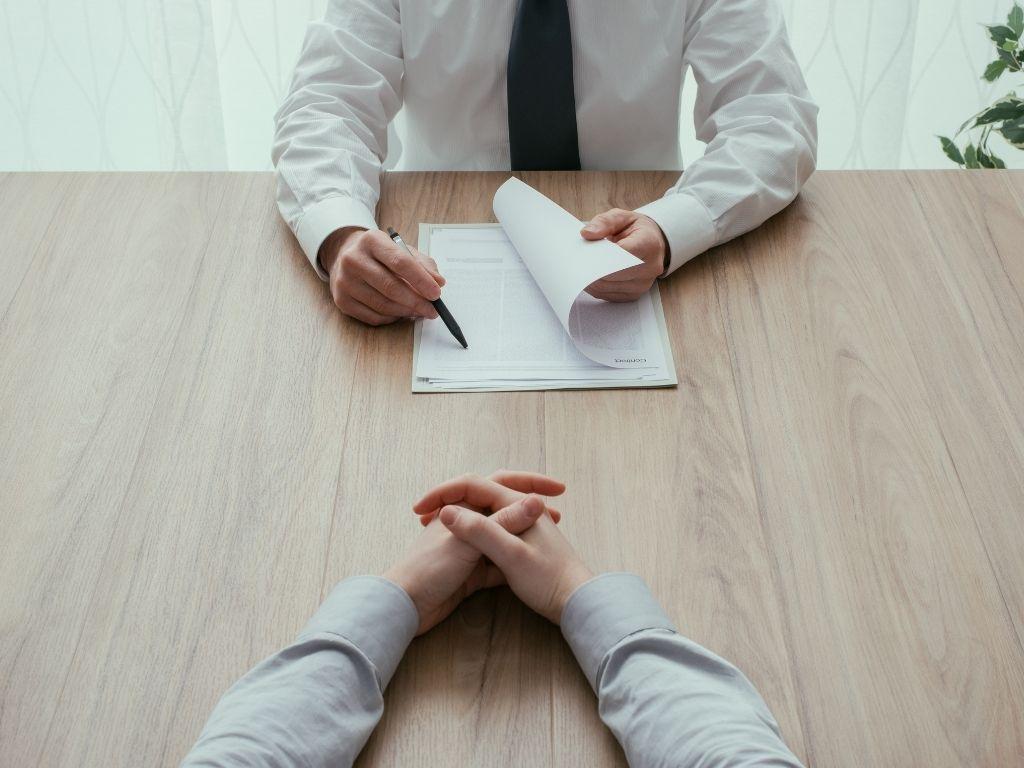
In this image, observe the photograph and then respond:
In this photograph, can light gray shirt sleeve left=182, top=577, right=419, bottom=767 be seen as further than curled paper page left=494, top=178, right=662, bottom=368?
No

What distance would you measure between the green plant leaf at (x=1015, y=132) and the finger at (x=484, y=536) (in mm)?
1463

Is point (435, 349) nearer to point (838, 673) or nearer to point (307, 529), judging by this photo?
point (307, 529)

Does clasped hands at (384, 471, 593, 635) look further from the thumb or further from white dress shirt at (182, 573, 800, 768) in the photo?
the thumb

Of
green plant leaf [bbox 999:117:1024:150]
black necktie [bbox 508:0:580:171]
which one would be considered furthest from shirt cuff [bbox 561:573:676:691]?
green plant leaf [bbox 999:117:1024:150]

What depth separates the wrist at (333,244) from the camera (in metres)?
1.20

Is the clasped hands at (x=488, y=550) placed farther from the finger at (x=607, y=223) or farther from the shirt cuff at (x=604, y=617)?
the finger at (x=607, y=223)

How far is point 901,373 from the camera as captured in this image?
3.52 feet

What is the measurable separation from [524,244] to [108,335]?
491 millimetres

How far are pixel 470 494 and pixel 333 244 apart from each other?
0.42 m

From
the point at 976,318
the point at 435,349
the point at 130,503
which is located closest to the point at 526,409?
the point at 435,349

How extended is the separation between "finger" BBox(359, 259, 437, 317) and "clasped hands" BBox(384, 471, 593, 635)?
279mm

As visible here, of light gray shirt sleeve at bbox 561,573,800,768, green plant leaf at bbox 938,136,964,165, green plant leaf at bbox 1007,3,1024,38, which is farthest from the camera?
green plant leaf at bbox 938,136,964,165

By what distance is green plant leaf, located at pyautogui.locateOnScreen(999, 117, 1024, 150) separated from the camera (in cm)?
185

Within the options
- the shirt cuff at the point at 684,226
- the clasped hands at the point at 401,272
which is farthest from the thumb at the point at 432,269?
the shirt cuff at the point at 684,226
